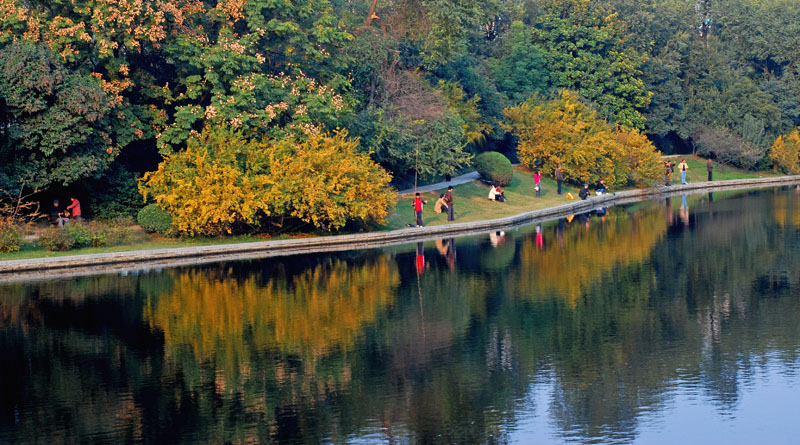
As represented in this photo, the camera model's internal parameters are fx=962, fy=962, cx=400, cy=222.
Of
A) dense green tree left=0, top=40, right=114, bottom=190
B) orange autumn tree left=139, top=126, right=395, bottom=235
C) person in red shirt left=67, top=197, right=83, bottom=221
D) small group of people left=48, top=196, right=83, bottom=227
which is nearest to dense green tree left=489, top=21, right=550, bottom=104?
orange autumn tree left=139, top=126, right=395, bottom=235

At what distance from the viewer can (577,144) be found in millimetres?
58344

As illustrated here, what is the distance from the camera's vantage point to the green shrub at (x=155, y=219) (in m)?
35.7

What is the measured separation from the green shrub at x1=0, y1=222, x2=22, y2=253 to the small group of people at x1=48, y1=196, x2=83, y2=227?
2101 millimetres

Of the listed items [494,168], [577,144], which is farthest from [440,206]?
[577,144]

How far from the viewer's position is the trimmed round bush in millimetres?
53531

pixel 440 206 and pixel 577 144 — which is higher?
pixel 577 144

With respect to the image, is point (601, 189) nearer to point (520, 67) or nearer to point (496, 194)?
point (496, 194)

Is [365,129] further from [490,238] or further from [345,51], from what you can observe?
[490,238]

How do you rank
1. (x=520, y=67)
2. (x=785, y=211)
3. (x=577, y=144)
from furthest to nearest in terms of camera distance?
1. (x=520, y=67)
2. (x=577, y=144)
3. (x=785, y=211)

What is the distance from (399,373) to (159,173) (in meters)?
23.2

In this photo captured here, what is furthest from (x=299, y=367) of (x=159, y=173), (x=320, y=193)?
(x=159, y=173)

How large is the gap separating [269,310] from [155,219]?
51.2 ft

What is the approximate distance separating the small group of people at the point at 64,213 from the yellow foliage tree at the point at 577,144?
101 ft

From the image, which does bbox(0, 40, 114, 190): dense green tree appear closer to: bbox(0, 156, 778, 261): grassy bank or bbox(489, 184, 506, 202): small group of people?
bbox(0, 156, 778, 261): grassy bank
